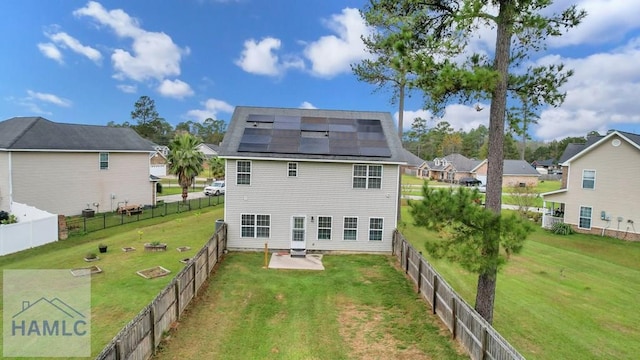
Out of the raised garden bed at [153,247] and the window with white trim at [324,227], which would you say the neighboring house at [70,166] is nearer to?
the raised garden bed at [153,247]

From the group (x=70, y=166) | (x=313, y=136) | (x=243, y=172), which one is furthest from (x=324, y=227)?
(x=70, y=166)

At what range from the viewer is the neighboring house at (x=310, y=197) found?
651 inches

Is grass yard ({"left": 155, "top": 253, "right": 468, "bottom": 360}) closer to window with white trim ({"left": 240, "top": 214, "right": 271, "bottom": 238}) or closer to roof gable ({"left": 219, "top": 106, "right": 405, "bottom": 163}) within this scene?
window with white trim ({"left": 240, "top": 214, "right": 271, "bottom": 238})

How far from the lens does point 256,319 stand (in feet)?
31.4

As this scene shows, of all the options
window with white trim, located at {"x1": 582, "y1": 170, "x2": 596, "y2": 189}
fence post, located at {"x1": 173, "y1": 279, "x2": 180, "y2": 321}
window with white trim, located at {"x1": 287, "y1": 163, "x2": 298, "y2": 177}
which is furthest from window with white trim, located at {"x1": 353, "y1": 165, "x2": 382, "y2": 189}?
window with white trim, located at {"x1": 582, "y1": 170, "x2": 596, "y2": 189}

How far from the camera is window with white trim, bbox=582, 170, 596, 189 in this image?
23297 millimetres

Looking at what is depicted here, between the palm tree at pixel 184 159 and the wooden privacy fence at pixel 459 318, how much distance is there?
20839 millimetres

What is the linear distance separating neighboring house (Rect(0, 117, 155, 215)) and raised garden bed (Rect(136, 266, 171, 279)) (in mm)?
13987

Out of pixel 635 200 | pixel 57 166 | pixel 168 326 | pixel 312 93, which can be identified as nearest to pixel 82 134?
pixel 57 166

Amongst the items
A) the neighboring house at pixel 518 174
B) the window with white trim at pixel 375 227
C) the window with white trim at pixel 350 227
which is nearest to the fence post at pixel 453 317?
the window with white trim at pixel 375 227

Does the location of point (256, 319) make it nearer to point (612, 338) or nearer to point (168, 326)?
point (168, 326)

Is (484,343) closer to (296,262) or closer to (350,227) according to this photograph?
(296,262)

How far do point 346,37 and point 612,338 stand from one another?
805 inches

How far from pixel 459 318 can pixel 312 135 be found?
12.2 meters
